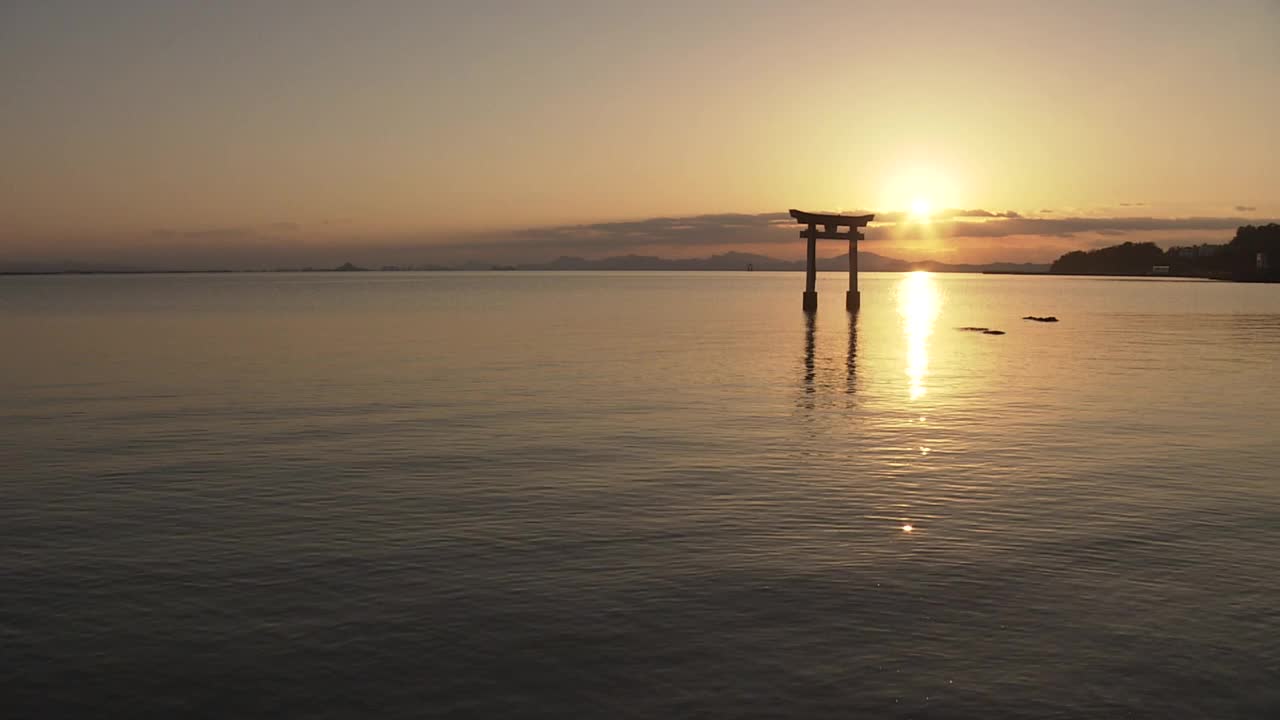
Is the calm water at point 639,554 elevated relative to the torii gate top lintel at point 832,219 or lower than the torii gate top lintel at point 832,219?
lower

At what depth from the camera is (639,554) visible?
12.1 metres

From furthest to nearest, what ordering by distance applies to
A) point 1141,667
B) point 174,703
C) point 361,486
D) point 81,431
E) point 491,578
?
point 81,431 < point 361,486 < point 491,578 < point 1141,667 < point 174,703

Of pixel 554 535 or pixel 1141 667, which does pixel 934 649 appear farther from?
pixel 554 535

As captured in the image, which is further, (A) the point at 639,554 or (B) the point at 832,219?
(B) the point at 832,219

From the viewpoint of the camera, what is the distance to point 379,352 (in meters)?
45.9

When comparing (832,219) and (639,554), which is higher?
(832,219)

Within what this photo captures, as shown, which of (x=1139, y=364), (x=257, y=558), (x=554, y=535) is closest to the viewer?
(x=257, y=558)

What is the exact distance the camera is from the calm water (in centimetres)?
831

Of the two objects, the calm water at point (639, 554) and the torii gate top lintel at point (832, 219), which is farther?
the torii gate top lintel at point (832, 219)

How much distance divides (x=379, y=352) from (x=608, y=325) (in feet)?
87.4

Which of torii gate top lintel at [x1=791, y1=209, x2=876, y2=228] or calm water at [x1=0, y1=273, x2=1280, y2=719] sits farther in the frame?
torii gate top lintel at [x1=791, y1=209, x2=876, y2=228]

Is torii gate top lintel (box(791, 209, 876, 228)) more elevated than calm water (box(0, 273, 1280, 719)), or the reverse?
torii gate top lintel (box(791, 209, 876, 228))

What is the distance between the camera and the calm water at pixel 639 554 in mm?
8312

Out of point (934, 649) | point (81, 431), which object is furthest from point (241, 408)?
point (934, 649)
